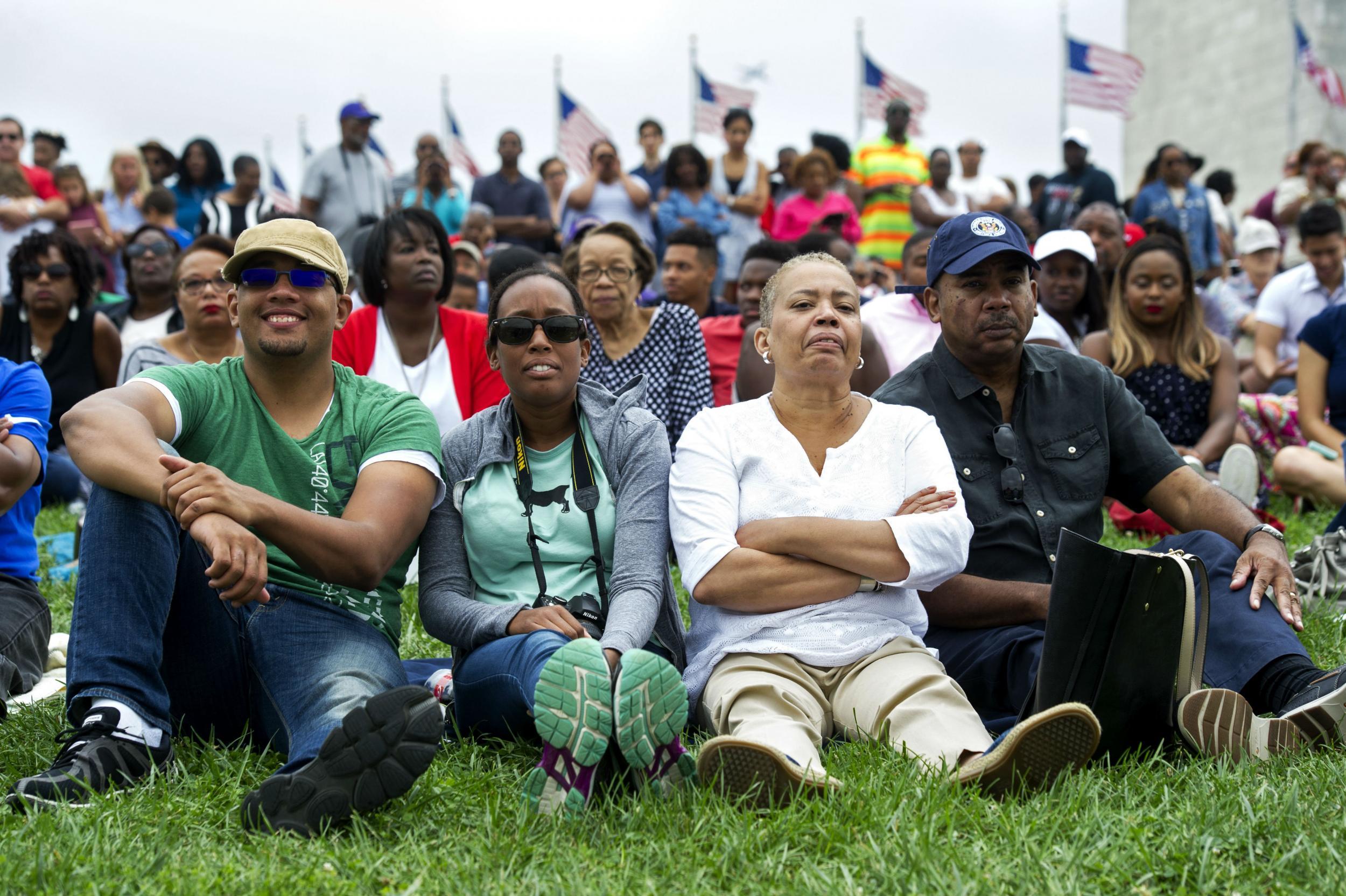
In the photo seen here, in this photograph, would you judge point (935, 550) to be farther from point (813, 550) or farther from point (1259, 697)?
point (1259, 697)

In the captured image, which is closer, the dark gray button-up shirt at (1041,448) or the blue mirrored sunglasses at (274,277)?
the blue mirrored sunglasses at (274,277)

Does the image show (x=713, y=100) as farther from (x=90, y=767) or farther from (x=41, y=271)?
(x=90, y=767)

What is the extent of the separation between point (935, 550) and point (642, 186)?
935 centimetres

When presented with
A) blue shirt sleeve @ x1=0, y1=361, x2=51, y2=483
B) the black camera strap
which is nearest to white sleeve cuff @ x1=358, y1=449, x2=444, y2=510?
the black camera strap

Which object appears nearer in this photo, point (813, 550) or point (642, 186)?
point (813, 550)

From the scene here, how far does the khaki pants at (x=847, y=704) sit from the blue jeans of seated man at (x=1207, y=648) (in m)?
0.32

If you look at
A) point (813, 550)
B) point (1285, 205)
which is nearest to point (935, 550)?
point (813, 550)

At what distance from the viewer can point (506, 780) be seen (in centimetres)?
326

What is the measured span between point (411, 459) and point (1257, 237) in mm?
10875

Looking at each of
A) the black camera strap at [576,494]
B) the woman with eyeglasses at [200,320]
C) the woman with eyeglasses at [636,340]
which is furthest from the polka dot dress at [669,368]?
the black camera strap at [576,494]

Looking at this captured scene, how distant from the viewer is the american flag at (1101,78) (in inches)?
694

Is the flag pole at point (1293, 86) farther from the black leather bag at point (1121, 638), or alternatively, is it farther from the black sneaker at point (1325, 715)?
the black leather bag at point (1121, 638)

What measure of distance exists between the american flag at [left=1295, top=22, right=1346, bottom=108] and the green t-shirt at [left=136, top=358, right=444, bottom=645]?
70.8 ft

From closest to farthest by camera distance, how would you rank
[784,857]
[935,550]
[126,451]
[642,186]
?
1. [784,857]
2. [126,451]
3. [935,550]
4. [642,186]
